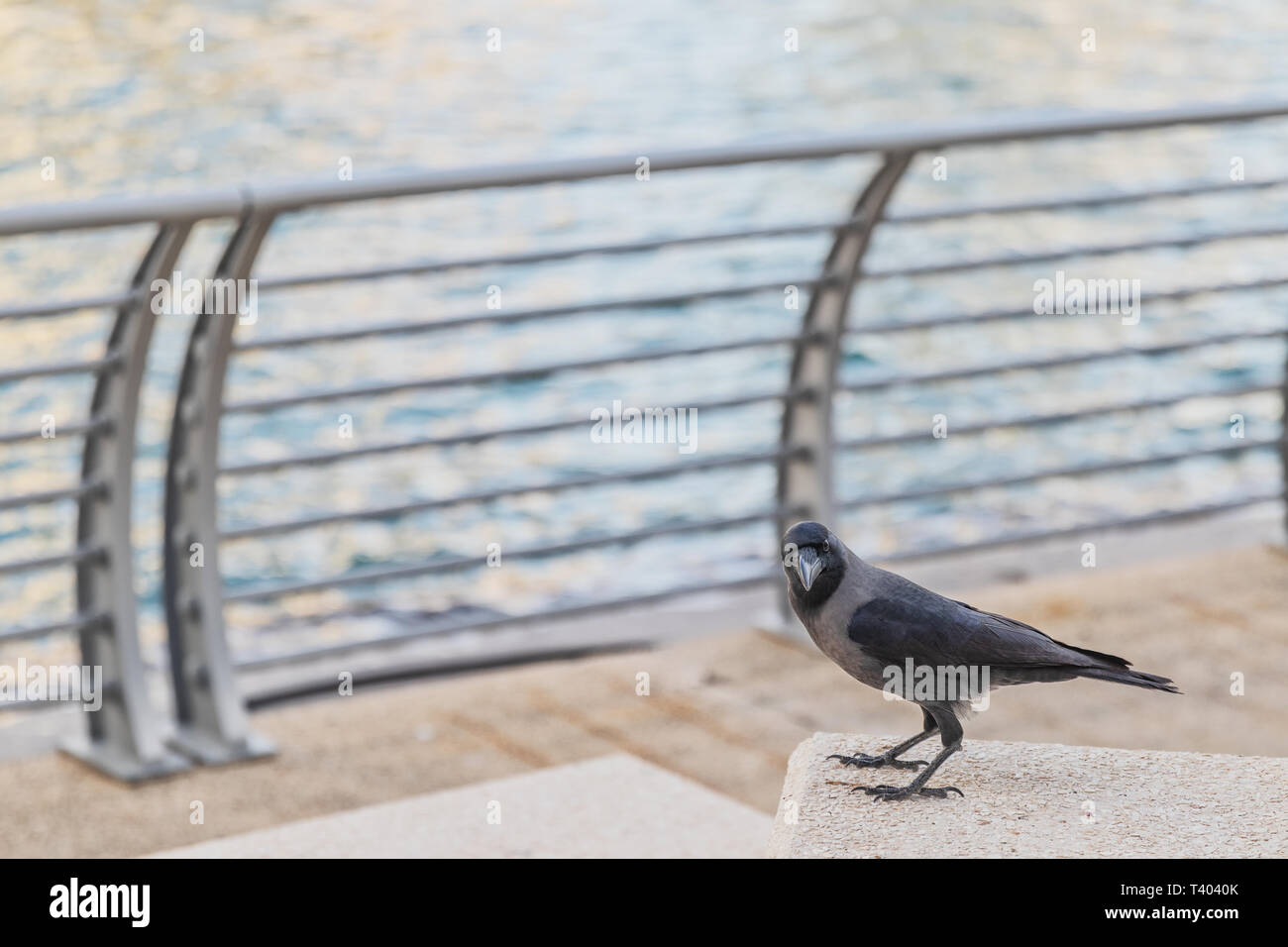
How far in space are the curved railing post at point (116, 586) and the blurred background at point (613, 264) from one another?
0.43m

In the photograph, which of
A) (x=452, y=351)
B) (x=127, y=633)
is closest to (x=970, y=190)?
(x=452, y=351)

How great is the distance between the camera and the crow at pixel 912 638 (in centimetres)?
244

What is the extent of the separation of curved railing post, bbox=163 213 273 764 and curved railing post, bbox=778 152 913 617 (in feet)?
5.49

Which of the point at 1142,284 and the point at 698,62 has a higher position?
the point at 698,62

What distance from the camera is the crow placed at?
2.44 meters

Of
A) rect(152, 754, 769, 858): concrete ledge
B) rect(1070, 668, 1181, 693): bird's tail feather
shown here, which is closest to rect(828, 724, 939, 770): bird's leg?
rect(1070, 668, 1181, 693): bird's tail feather

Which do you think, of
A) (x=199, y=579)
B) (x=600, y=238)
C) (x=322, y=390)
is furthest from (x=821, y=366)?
(x=600, y=238)

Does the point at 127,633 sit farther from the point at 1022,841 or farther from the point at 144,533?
the point at 144,533

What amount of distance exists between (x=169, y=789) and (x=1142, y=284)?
40.9 feet

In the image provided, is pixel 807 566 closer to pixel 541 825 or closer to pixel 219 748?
pixel 541 825

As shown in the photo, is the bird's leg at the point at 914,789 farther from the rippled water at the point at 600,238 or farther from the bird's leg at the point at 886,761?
the rippled water at the point at 600,238

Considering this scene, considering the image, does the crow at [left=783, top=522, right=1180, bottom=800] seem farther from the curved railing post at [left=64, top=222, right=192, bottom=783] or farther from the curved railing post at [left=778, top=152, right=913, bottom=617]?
the curved railing post at [left=778, top=152, right=913, bottom=617]

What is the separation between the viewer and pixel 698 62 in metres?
24.3

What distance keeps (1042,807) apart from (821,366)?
259 cm
